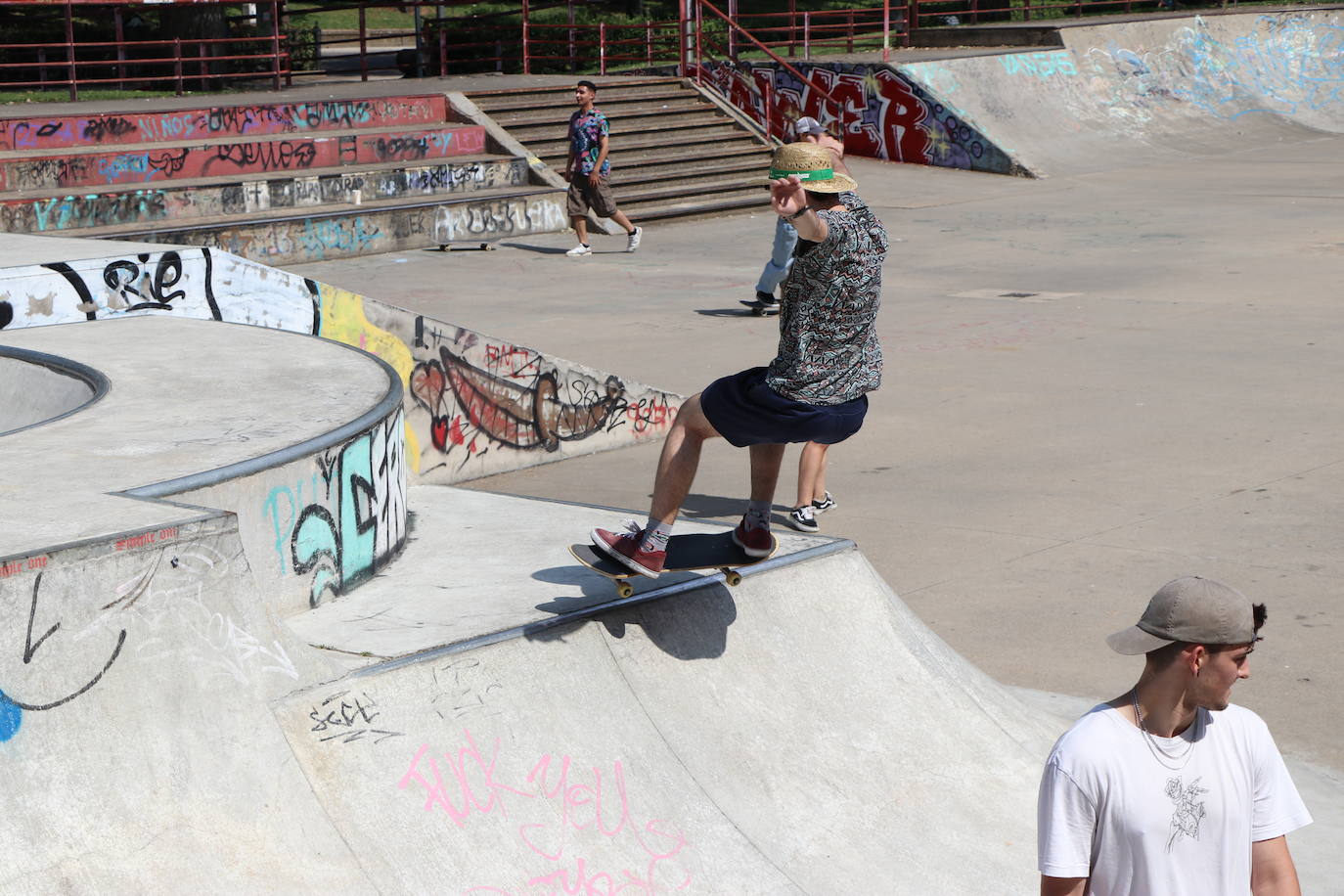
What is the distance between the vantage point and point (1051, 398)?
1093 cm

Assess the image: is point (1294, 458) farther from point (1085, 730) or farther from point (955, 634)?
point (1085, 730)

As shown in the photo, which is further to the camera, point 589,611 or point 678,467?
point 589,611

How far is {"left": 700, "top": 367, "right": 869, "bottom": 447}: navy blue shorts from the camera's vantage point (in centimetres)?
494

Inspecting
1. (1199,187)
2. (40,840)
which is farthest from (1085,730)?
(1199,187)

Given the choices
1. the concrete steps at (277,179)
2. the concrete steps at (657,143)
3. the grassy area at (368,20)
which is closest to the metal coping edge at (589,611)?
the concrete steps at (277,179)

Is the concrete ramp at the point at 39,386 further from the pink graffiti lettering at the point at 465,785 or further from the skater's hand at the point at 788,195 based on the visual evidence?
the skater's hand at the point at 788,195

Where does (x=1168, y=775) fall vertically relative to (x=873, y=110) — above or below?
below

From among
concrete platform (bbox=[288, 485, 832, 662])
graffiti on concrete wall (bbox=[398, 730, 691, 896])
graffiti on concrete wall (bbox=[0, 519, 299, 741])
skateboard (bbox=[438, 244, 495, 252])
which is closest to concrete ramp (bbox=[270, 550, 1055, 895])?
graffiti on concrete wall (bbox=[398, 730, 691, 896])

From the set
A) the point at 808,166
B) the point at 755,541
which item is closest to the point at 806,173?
the point at 808,166

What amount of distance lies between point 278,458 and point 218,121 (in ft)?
51.7

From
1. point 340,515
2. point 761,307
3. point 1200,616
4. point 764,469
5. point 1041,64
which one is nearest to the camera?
point 1200,616

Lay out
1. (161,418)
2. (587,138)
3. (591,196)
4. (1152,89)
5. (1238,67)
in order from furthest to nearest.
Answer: (1238,67), (1152,89), (591,196), (587,138), (161,418)

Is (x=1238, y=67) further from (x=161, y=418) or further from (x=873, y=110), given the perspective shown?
(x=161, y=418)

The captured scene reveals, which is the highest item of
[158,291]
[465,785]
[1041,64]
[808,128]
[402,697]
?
[1041,64]
